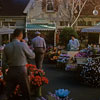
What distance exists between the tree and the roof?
417 centimetres

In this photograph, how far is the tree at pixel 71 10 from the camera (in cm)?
2623

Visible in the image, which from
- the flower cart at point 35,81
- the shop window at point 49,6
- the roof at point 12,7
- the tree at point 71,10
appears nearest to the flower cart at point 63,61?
the flower cart at point 35,81

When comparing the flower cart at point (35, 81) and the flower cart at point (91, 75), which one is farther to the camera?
the flower cart at point (91, 75)

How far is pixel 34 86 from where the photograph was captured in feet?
22.9

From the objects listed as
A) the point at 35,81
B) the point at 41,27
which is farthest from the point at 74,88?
the point at 41,27

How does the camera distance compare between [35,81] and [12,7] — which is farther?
[12,7]

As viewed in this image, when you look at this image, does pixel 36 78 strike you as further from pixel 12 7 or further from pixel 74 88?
pixel 12 7

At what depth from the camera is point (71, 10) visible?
1047 inches

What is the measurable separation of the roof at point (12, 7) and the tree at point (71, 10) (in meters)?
4.17

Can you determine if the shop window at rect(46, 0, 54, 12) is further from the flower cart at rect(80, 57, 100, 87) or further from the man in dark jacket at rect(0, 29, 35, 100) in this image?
the man in dark jacket at rect(0, 29, 35, 100)

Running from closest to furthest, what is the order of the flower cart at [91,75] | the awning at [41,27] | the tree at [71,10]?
the flower cart at [91,75] → the tree at [71,10] → the awning at [41,27]

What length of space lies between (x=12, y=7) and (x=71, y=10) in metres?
6.92

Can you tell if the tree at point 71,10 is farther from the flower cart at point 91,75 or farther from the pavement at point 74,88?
the flower cart at point 91,75

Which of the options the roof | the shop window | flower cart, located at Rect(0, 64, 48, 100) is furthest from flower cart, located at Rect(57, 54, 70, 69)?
the roof
